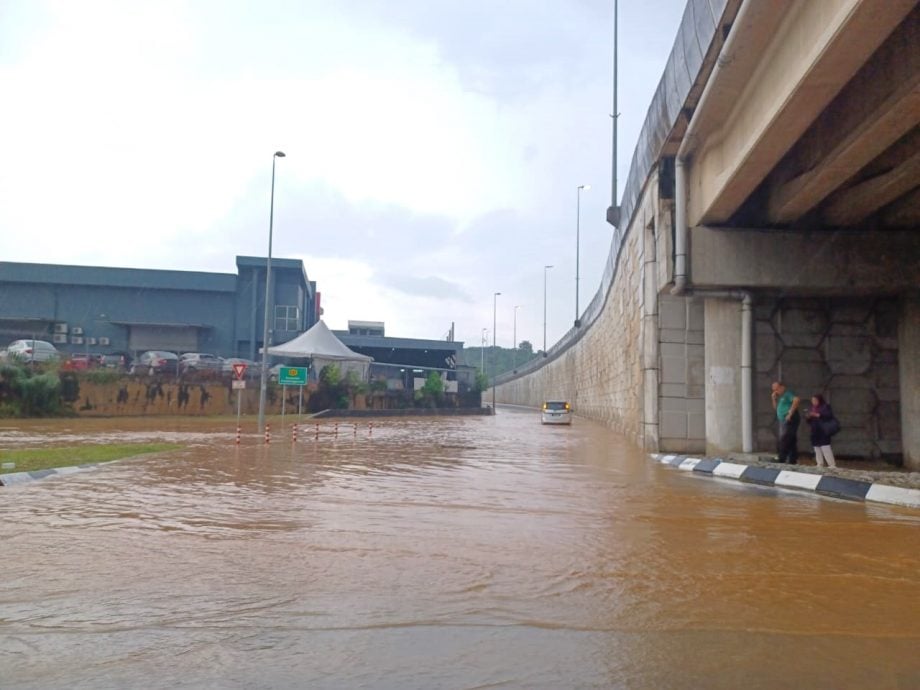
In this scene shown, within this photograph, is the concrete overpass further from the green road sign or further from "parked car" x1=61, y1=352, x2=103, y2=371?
"parked car" x1=61, y1=352, x2=103, y2=371

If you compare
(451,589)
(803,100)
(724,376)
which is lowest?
(451,589)

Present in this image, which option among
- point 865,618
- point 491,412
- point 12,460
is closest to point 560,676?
point 865,618

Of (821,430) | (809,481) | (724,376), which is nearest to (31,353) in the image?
(724,376)

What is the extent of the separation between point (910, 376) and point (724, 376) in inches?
152

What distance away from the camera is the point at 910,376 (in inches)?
624

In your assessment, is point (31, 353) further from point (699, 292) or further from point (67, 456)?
point (699, 292)

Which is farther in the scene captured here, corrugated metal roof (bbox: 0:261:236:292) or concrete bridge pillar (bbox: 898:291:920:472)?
corrugated metal roof (bbox: 0:261:236:292)

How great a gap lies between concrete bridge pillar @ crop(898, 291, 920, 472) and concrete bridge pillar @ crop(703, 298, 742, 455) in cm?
354

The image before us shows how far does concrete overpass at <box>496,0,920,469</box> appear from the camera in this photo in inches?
411

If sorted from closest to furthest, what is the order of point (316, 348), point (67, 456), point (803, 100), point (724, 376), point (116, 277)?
1. point (803, 100)
2. point (67, 456)
3. point (724, 376)
4. point (316, 348)
5. point (116, 277)

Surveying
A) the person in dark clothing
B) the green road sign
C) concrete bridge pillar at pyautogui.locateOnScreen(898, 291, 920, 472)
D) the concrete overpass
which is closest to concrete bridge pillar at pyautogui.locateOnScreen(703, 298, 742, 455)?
the concrete overpass

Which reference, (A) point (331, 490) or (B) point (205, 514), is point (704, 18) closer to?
(A) point (331, 490)

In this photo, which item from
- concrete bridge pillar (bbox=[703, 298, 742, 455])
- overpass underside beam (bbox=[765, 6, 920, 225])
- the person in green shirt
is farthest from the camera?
concrete bridge pillar (bbox=[703, 298, 742, 455])

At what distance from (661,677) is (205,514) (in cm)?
625
